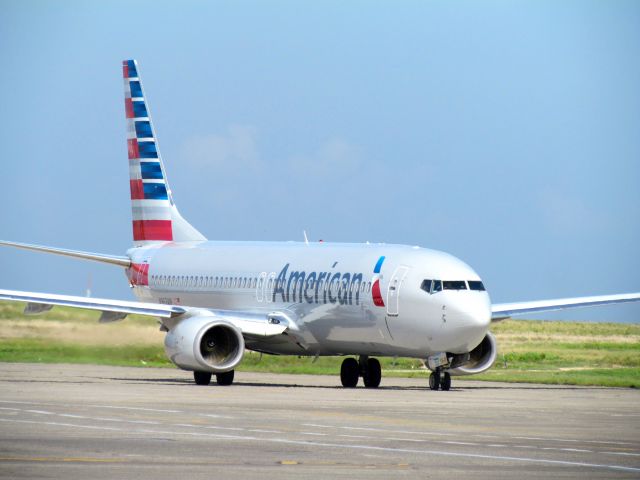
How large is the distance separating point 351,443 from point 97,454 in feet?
12.4

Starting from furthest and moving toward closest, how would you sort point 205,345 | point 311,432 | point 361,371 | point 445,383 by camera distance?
1. point 361,371
2. point 205,345
3. point 445,383
4. point 311,432

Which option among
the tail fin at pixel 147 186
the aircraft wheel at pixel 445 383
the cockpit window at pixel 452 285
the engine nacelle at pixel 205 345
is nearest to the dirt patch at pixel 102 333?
the tail fin at pixel 147 186

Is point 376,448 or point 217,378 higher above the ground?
point 217,378

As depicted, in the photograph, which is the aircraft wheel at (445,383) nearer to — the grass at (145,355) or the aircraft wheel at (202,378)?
the grass at (145,355)

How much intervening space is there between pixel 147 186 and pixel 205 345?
13.7m

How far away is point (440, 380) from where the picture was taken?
1512 inches

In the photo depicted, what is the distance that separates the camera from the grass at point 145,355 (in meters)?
48.8

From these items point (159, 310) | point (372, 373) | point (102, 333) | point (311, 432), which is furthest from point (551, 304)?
point (311, 432)

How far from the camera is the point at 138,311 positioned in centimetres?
4206

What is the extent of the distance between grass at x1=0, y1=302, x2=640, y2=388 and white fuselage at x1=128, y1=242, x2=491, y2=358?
192 centimetres

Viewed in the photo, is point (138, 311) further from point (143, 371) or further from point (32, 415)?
point (32, 415)

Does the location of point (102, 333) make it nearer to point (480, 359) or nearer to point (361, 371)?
point (361, 371)

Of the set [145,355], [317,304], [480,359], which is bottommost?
[480,359]

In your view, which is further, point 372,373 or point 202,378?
point 372,373
